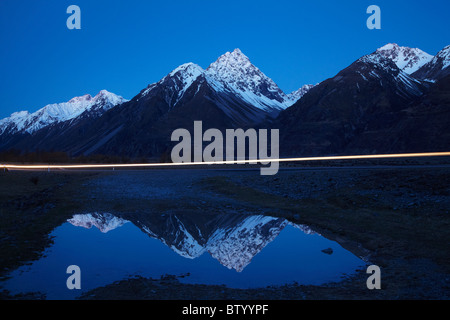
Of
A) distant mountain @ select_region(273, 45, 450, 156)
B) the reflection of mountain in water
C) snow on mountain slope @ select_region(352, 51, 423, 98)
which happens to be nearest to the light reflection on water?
the reflection of mountain in water

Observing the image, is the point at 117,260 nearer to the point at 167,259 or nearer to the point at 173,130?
the point at 167,259

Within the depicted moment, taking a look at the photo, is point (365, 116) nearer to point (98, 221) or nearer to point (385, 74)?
point (385, 74)

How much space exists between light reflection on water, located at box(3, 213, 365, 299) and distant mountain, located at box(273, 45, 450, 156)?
79035mm

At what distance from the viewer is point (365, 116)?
416 feet

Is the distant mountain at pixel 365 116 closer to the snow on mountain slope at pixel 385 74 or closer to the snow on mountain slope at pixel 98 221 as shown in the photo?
the snow on mountain slope at pixel 385 74

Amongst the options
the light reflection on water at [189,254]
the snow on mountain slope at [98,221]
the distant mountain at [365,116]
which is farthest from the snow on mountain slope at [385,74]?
the snow on mountain slope at [98,221]

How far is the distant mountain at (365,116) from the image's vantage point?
91.3 meters

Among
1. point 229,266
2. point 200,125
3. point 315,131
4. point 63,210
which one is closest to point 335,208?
point 229,266

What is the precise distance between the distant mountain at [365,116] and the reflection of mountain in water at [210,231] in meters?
77.7

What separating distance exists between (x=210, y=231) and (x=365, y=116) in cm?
12209

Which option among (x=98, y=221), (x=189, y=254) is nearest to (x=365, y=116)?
(x=98, y=221)

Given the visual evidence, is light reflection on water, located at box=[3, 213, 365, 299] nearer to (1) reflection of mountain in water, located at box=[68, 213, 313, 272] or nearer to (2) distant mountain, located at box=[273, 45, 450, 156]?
(1) reflection of mountain in water, located at box=[68, 213, 313, 272]

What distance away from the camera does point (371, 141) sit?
10244 cm

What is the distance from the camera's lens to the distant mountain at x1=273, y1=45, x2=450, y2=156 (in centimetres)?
9131
